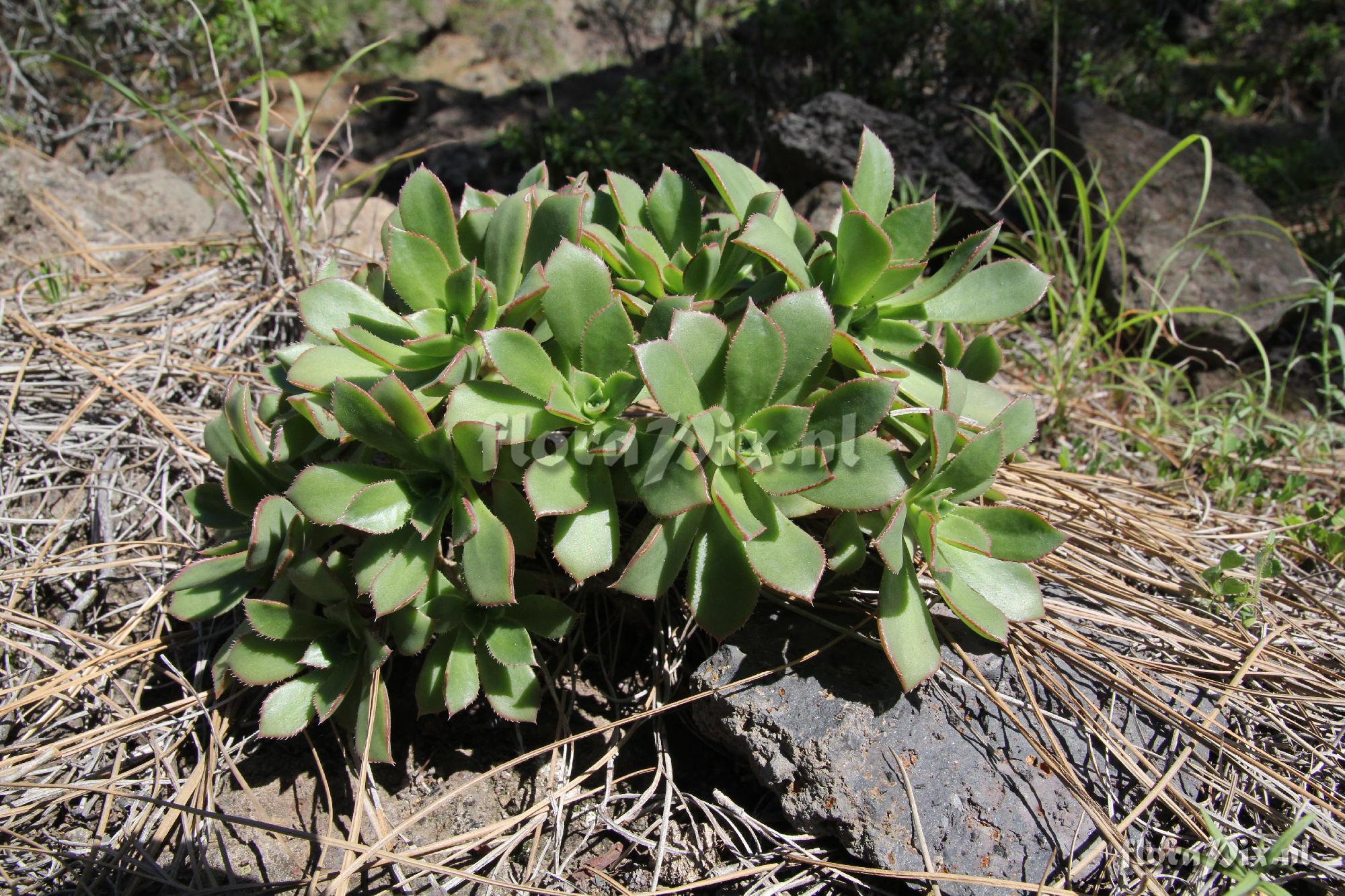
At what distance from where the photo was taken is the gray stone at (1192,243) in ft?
9.30

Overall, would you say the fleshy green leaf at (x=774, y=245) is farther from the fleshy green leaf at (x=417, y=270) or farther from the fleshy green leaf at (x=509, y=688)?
the fleshy green leaf at (x=509, y=688)

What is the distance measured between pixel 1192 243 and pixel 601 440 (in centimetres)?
272

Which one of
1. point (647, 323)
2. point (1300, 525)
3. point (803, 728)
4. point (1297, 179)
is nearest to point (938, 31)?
point (1297, 179)

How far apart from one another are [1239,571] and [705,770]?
1.24 meters

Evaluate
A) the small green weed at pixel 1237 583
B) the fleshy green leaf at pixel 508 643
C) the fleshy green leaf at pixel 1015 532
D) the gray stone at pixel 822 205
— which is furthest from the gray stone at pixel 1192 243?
the fleshy green leaf at pixel 508 643

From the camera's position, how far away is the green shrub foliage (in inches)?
48.7

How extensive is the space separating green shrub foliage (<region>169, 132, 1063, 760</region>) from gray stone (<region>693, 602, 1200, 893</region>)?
0.16 meters

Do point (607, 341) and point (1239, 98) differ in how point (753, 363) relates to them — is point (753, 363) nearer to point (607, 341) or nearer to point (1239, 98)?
point (607, 341)

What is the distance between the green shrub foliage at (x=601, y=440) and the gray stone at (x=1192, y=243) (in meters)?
1.72

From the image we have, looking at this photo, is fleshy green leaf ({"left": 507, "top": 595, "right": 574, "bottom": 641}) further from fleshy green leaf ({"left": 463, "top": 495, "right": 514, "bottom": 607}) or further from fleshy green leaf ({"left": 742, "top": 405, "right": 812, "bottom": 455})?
fleshy green leaf ({"left": 742, "top": 405, "right": 812, "bottom": 455})

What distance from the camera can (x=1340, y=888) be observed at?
4.14 feet

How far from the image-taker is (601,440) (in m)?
1.26

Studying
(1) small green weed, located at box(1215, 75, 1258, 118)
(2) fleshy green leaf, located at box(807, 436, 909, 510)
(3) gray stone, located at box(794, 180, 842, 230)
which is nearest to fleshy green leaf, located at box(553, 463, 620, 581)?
(2) fleshy green leaf, located at box(807, 436, 909, 510)

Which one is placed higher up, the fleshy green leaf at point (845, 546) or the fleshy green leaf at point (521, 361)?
the fleshy green leaf at point (521, 361)
